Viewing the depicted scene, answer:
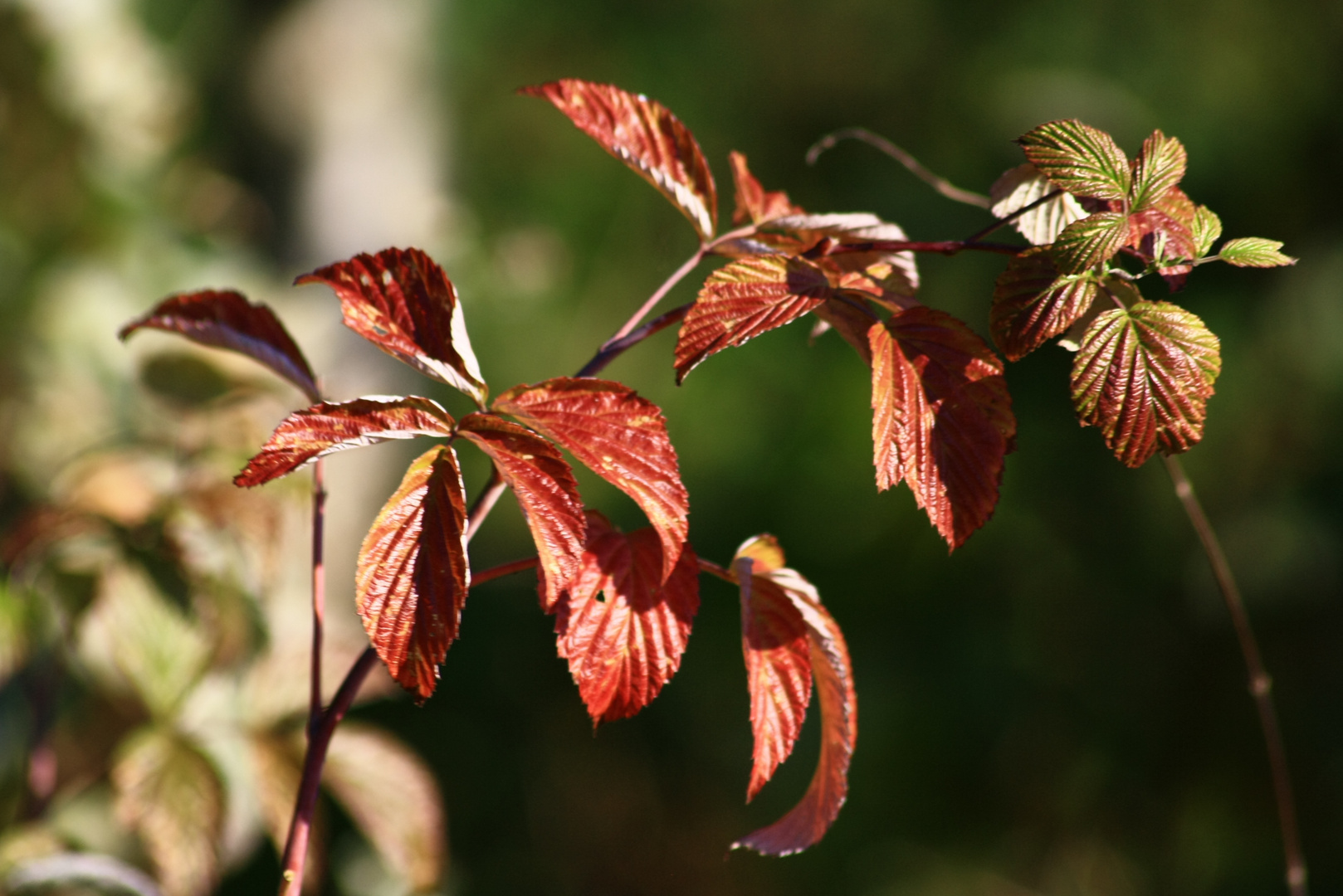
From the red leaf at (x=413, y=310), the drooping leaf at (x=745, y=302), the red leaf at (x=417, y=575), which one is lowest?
the red leaf at (x=417, y=575)

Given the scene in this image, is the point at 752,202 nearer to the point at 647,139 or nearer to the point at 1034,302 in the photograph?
the point at 647,139

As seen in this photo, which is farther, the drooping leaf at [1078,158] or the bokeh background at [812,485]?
the bokeh background at [812,485]

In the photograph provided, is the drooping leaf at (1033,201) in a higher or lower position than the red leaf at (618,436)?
Result: higher

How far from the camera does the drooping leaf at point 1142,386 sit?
41cm

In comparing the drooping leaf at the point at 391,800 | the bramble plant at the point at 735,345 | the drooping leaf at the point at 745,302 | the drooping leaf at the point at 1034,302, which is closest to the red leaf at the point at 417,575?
the bramble plant at the point at 735,345

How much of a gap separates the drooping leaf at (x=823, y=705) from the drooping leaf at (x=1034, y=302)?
0.47 ft

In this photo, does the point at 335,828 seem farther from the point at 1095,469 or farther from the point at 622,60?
the point at 622,60

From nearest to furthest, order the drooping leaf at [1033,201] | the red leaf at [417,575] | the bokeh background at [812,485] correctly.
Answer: the red leaf at [417,575] → the drooping leaf at [1033,201] → the bokeh background at [812,485]

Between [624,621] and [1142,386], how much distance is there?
23cm

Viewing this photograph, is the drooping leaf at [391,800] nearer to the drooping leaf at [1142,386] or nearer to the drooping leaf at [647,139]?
the drooping leaf at [647,139]

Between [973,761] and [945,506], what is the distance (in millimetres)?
1919

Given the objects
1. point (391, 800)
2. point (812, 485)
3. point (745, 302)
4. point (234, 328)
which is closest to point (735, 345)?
point (745, 302)

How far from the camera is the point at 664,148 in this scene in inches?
20.8

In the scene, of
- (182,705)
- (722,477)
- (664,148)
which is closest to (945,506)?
(664,148)
